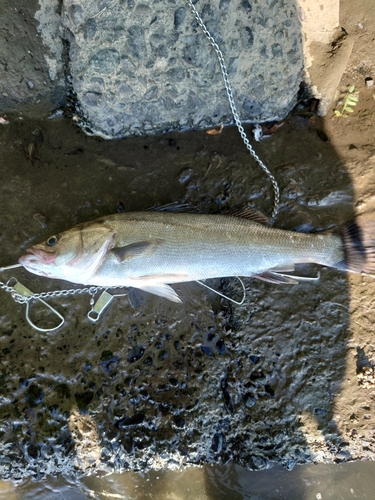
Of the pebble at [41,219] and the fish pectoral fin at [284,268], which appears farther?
the pebble at [41,219]

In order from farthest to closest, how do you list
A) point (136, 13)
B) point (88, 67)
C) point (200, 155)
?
1. point (200, 155)
2. point (88, 67)
3. point (136, 13)

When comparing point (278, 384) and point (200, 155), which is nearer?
point (278, 384)

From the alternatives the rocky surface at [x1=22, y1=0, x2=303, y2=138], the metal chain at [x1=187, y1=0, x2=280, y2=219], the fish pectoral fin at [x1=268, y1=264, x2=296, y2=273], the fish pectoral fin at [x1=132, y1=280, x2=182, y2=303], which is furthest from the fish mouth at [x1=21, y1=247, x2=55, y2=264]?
the metal chain at [x1=187, y1=0, x2=280, y2=219]

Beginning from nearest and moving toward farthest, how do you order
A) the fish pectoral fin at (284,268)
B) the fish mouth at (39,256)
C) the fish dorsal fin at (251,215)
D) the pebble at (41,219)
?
1. the fish mouth at (39,256)
2. the fish pectoral fin at (284,268)
3. the fish dorsal fin at (251,215)
4. the pebble at (41,219)

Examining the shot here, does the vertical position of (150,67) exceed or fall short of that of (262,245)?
it exceeds it

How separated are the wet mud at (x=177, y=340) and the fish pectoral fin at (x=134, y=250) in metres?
Answer: 0.56

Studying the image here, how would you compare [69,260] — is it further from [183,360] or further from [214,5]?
[214,5]

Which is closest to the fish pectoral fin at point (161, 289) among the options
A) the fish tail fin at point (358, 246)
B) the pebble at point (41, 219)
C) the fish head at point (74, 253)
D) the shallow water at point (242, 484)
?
the fish head at point (74, 253)

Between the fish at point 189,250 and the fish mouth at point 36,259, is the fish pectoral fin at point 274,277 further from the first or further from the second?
the fish mouth at point 36,259

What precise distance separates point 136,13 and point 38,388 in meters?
3.70

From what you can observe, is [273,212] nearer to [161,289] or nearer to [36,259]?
[161,289]

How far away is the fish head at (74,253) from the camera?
3.07 metres

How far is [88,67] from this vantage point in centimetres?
327

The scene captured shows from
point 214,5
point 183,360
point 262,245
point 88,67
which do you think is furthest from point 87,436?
point 214,5
